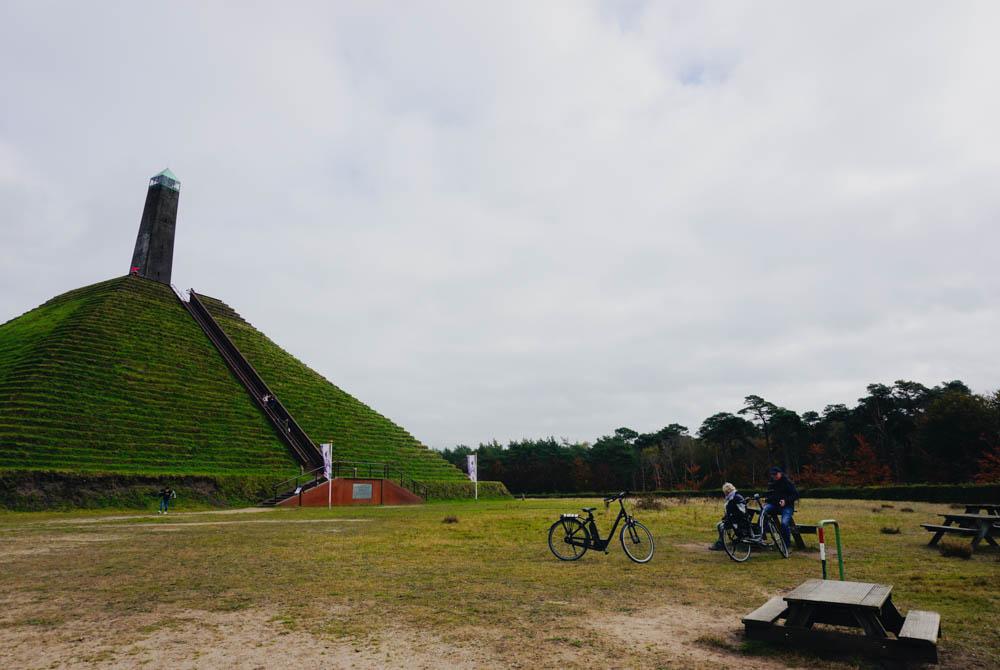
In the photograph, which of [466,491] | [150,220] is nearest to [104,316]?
[150,220]

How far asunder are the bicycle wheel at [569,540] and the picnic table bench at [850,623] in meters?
5.21

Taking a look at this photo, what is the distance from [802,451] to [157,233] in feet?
277

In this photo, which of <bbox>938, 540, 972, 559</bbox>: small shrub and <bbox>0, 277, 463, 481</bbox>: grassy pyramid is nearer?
<bbox>938, 540, 972, 559</bbox>: small shrub

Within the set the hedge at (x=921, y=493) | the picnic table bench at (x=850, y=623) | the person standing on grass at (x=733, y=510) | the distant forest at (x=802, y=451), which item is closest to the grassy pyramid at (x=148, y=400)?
the hedge at (x=921, y=493)

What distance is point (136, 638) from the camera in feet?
18.5

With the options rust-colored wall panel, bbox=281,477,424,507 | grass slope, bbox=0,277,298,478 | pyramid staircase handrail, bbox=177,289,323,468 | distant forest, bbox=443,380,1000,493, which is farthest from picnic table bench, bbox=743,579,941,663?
distant forest, bbox=443,380,1000,493

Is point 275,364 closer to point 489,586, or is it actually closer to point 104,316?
point 104,316

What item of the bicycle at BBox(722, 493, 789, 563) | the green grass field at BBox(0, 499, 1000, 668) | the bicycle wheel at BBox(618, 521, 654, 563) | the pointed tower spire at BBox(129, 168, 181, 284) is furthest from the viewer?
the pointed tower spire at BBox(129, 168, 181, 284)

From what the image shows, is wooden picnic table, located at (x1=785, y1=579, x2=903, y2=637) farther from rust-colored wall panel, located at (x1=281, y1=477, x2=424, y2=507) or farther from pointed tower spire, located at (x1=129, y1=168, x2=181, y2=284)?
pointed tower spire, located at (x1=129, y1=168, x2=181, y2=284)

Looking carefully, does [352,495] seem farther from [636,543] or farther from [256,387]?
[636,543]

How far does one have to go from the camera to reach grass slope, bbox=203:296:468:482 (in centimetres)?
4897

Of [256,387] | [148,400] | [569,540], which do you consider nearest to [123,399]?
[148,400]

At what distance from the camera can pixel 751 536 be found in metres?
10.8

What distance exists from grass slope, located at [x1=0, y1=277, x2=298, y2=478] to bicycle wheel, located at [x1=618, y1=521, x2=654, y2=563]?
28900 millimetres
